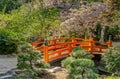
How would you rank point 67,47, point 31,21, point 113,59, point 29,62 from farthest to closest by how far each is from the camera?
1. point 31,21
2. point 67,47
3. point 113,59
4. point 29,62

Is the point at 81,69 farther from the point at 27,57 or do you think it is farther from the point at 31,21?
the point at 31,21

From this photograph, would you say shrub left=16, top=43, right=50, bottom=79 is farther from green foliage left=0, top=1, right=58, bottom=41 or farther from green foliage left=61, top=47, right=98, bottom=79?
green foliage left=0, top=1, right=58, bottom=41

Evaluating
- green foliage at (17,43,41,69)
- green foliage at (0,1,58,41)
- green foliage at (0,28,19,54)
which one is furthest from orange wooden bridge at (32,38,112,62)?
green foliage at (17,43,41,69)

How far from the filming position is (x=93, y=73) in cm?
877

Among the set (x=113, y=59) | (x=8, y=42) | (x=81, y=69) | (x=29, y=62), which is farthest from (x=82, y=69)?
(x=8, y=42)

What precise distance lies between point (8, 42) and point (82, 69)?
4.62 meters

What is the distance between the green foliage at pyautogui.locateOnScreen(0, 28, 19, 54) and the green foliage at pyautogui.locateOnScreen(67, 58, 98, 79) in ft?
13.5

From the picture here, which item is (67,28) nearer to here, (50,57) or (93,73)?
(50,57)

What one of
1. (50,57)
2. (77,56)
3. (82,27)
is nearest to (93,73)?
(77,56)

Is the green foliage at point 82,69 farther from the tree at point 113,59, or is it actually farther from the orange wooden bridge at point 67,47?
the orange wooden bridge at point 67,47

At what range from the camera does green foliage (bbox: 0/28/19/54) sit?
1213 cm

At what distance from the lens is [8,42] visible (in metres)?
12.1

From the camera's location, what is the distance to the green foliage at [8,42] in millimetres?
12133

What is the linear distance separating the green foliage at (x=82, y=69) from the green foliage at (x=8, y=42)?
4.13m
